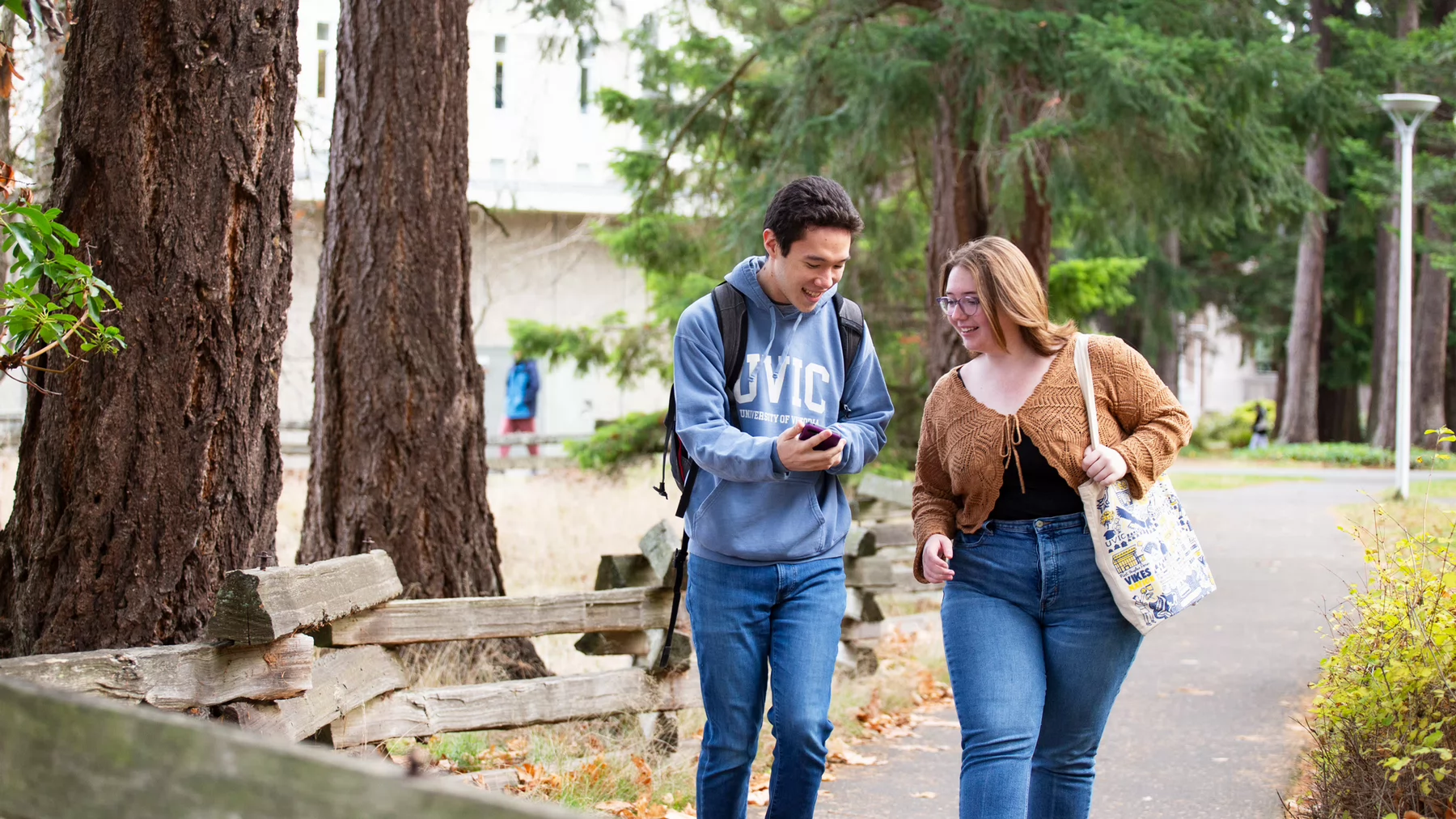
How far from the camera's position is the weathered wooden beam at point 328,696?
13.0ft

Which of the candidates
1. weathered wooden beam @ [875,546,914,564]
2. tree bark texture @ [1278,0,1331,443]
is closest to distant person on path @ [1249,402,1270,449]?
tree bark texture @ [1278,0,1331,443]

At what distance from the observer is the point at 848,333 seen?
3.93m

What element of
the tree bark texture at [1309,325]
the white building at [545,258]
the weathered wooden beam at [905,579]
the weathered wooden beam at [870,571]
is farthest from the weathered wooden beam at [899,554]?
the tree bark texture at [1309,325]

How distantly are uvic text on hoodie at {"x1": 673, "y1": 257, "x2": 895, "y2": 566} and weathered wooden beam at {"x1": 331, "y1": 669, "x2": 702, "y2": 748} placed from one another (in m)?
1.67

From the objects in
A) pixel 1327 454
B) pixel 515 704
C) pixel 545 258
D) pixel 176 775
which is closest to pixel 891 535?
pixel 515 704

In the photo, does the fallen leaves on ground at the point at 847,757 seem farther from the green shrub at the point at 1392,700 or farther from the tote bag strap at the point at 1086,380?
the tote bag strap at the point at 1086,380

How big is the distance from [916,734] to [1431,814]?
3.33m

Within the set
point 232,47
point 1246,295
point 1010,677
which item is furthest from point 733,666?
point 1246,295

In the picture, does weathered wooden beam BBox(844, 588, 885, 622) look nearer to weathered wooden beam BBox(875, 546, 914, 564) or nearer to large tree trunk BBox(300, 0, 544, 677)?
large tree trunk BBox(300, 0, 544, 677)

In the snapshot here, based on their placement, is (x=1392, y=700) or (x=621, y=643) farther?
(x=621, y=643)

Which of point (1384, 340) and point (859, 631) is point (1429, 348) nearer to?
point (1384, 340)

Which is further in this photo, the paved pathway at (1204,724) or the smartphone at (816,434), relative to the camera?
the paved pathway at (1204,724)

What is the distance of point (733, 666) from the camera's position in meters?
3.66

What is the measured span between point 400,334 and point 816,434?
12.2 feet
